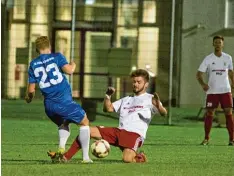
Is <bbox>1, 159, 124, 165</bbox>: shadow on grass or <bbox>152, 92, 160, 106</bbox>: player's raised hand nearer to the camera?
<bbox>1, 159, 124, 165</bbox>: shadow on grass

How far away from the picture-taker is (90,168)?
33.1ft

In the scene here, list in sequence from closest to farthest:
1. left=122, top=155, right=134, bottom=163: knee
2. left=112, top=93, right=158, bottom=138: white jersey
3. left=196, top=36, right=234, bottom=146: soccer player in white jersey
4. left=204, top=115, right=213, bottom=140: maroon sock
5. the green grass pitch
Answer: the green grass pitch < left=122, top=155, right=134, bottom=163: knee < left=112, top=93, right=158, bottom=138: white jersey < left=204, top=115, right=213, bottom=140: maroon sock < left=196, top=36, right=234, bottom=146: soccer player in white jersey

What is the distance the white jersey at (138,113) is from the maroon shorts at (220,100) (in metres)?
4.34

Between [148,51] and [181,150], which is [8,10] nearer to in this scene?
[148,51]

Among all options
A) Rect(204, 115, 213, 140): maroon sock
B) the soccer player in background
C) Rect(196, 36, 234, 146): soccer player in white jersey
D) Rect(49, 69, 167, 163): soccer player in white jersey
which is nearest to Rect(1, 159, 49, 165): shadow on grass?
the soccer player in background

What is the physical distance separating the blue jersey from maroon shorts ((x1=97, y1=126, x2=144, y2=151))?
568mm

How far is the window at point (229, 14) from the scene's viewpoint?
87.7 ft

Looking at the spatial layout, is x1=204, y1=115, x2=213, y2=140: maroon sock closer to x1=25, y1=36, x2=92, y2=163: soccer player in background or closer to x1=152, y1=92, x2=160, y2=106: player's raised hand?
x1=152, y1=92, x2=160, y2=106: player's raised hand

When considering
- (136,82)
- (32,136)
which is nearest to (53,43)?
(32,136)

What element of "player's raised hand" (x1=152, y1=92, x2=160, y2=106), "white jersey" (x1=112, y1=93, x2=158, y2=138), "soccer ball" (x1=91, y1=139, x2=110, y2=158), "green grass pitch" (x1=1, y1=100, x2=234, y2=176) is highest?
"player's raised hand" (x1=152, y1=92, x2=160, y2=106)

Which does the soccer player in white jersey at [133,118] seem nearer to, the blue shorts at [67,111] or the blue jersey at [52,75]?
the blue shorts at [67,111]

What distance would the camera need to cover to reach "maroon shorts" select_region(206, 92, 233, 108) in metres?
Answer: 16.0

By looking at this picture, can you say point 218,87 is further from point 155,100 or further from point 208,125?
point 155,100

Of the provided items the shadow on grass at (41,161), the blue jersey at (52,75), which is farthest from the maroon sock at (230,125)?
the blue jersey at (52,75)
